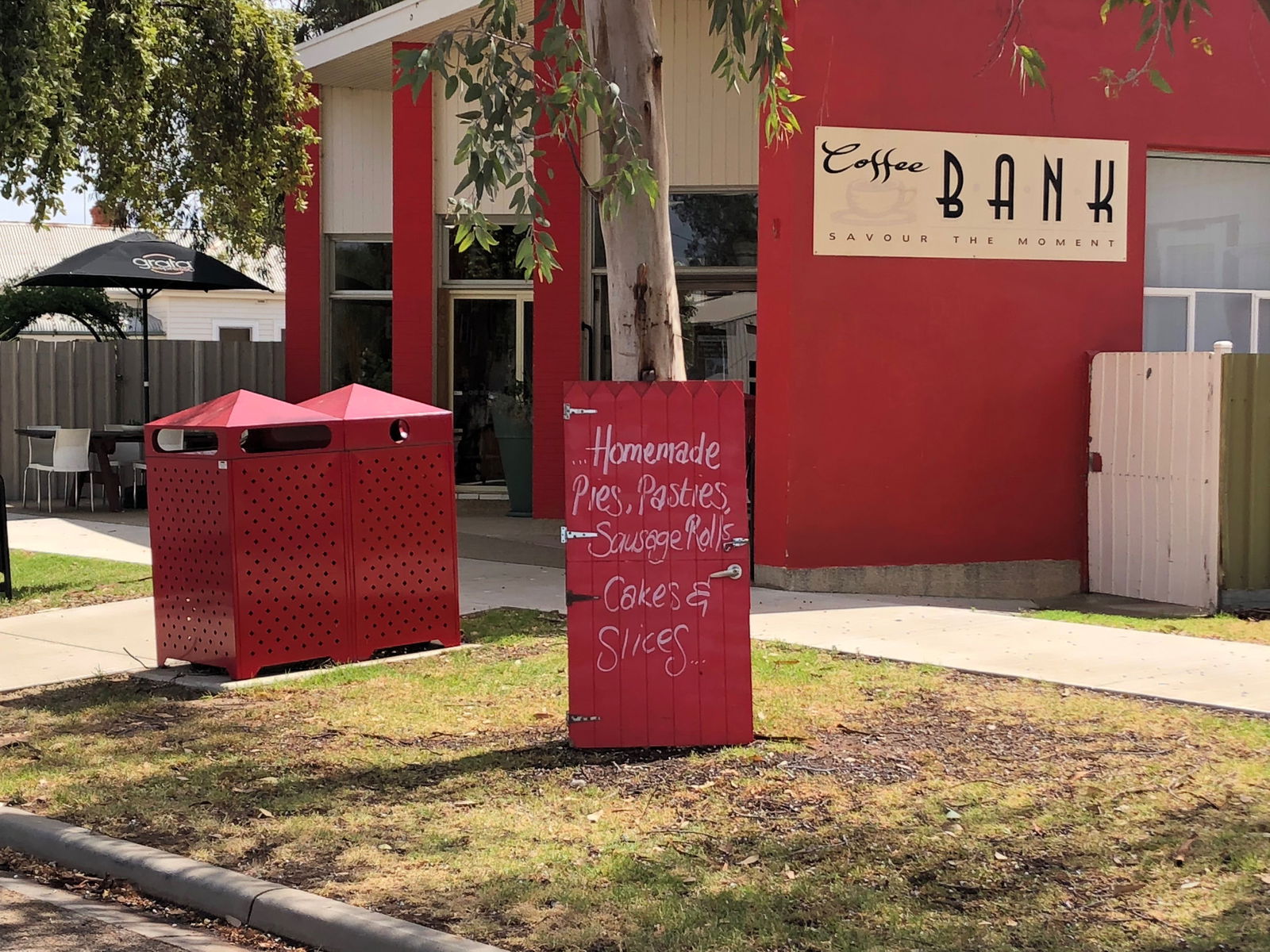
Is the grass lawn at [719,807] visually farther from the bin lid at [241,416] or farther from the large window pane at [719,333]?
the large window pane at [719,333]

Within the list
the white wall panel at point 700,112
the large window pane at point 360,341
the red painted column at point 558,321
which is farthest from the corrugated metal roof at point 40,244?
the white wall panel at point 700,112

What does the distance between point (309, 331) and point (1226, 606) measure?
11781 millimetres

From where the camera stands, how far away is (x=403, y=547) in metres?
8.59

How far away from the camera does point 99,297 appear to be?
23.4 meters

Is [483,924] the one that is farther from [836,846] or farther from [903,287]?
[903,287]

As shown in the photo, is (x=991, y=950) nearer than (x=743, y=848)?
Yes

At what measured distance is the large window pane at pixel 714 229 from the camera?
1509 cm

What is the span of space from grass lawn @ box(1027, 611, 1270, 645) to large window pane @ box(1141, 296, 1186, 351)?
9.75ft

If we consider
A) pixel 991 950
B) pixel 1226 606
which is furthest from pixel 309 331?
pixel 991 950

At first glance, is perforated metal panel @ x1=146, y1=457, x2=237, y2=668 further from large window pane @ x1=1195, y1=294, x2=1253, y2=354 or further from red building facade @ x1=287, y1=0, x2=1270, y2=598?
large window pane @ x1=1195, y1=294, x2=1253, y2=354

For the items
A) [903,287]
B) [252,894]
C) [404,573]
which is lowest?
[252,894]

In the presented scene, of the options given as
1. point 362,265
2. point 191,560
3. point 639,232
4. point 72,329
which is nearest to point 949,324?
point 639,232

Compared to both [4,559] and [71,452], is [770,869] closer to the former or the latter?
[4,559]

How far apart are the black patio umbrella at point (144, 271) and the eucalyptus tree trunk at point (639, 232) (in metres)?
11.2
